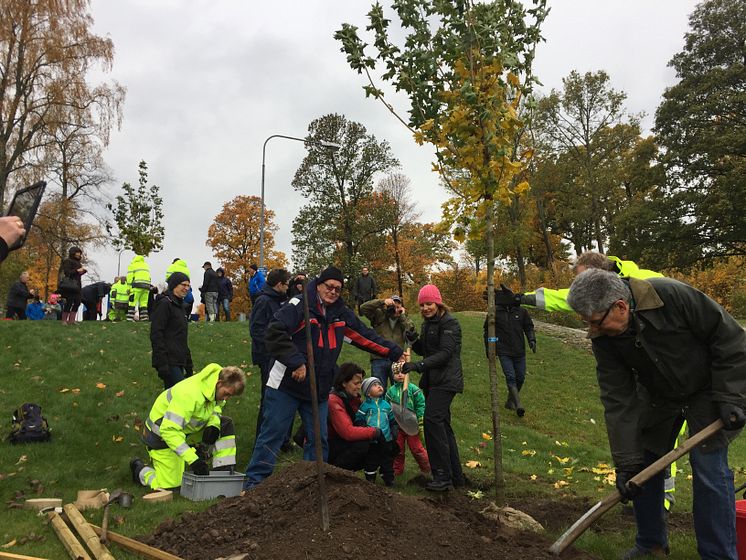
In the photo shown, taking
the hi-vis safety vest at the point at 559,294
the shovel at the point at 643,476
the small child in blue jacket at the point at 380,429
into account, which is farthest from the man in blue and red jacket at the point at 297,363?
the shovel at the point at 643,476

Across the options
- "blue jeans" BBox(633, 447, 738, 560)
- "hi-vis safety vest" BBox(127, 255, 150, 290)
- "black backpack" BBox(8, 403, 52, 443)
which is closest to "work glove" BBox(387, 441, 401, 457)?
"blue jeans" BBox(633, 447, 738, 560)

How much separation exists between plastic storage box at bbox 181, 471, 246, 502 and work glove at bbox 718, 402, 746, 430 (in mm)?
4135

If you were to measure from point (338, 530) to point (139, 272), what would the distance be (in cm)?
1197

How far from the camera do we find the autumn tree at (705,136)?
25609mm

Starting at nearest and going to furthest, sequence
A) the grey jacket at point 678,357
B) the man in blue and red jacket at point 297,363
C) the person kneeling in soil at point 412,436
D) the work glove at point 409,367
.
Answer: the grey jacket at point 678,357 → the man in blue and red jacket at point 297,363 → the work glove at point 409,367 → the person kneeling in soil at point 412,436

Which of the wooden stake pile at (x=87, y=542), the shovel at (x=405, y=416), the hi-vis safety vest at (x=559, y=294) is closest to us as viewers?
the wooden stake pile at (x=87, y=542)

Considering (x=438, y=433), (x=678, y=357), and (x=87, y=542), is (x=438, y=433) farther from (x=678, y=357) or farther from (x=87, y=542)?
(x=87, y=542)

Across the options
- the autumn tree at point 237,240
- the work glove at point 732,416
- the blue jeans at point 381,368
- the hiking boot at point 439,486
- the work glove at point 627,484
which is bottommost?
the hiking boot at point 439,486

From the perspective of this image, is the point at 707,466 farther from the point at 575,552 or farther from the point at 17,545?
the point at 17,545

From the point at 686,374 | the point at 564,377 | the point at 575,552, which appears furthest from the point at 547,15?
the point at 564,377

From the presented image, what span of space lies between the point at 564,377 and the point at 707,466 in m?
11.7

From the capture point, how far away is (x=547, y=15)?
5336 millimetres

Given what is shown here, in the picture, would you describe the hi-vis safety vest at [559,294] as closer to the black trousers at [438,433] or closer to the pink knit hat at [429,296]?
the pink knit hat at [429,296]

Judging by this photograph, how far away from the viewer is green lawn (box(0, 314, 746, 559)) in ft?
17.4
